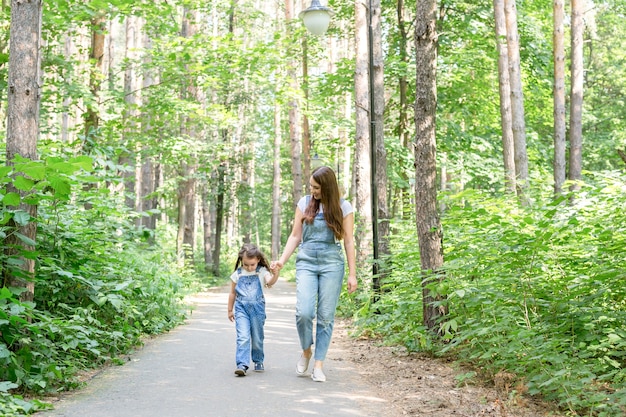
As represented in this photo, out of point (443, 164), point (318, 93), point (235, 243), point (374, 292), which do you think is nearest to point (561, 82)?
point (443, 164)

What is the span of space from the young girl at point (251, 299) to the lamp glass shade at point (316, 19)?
6654mm

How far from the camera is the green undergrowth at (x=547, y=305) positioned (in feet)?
16.6

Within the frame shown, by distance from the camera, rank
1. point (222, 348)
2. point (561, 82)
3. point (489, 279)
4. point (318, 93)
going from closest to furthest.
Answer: point (489, 279) → point (222, 348) → point (561, 82) → point (318, 93)

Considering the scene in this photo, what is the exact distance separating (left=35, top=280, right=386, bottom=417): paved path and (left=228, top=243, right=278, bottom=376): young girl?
0.33 m

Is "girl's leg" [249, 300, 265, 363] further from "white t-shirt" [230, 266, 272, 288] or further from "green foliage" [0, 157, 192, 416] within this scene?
"green foliage" [0, 157, 192, 416]

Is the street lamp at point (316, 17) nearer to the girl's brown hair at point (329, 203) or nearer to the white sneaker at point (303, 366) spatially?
the girl's brown hair at point (329, 203)

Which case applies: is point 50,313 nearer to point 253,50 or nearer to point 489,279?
point 489,279

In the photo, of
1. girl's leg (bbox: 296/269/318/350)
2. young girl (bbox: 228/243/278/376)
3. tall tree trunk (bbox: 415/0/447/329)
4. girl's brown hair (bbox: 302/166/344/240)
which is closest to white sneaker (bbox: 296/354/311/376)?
girl's leg (bbox: 296/269/318/350)

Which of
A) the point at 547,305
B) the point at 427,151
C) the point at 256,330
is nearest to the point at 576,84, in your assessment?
the point at 427,151

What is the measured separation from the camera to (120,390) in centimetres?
574

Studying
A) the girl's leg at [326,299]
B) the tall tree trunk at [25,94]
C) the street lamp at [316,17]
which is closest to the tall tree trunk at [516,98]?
the street lamp at [316,17]

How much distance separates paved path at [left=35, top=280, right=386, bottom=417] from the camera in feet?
16.4

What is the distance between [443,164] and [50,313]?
605 inches

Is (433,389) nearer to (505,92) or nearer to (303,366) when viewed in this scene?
(303,366)
